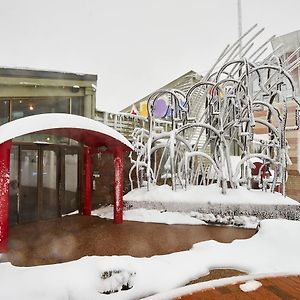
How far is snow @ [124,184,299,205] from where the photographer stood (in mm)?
8078

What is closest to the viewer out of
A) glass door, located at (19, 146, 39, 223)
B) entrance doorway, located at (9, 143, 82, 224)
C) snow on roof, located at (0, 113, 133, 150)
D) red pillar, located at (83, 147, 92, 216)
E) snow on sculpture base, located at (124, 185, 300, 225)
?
snow on roof, located at (0, 113, 133, 150)

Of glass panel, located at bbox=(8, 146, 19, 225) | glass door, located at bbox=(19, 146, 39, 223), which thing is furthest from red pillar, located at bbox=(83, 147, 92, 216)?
glass panel, located at bbox=(8, 146, 19, 225)

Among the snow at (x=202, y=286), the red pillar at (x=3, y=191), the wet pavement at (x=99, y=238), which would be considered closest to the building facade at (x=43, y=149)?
the wet pavement at (x=99, y=238)

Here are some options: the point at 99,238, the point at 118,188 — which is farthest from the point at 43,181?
the point at 99,238

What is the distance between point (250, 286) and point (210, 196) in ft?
15.0

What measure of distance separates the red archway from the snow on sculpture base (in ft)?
4.42

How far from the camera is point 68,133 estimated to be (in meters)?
7.73

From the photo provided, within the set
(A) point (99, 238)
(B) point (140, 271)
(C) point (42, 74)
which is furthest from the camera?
(C) point (42, 74)

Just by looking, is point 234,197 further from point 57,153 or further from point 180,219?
point 57,153

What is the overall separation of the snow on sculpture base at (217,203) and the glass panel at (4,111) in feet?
16.6

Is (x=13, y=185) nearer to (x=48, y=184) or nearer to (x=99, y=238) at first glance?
(x=48, y=184)

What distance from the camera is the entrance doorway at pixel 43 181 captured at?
847cm

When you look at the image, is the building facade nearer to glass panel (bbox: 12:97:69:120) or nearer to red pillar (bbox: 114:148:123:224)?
glass panel (bbox: 12:97:69:120)

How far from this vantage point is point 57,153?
382 inches
